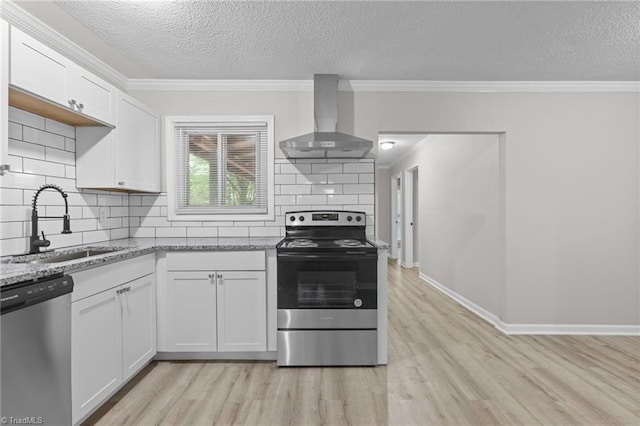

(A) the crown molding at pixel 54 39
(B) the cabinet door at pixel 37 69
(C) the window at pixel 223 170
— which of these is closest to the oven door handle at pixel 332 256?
(C) the window at pixel 223 170

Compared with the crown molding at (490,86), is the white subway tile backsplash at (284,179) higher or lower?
lower

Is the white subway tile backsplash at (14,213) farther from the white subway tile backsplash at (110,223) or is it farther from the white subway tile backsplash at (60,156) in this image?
the white subway tile backsplash at (110,223)

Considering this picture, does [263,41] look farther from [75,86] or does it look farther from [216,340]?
[216,340]

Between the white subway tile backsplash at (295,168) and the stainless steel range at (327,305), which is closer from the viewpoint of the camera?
the stainless steel range at (327,305)

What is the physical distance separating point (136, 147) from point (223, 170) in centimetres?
75

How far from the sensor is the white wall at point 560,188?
3.27 metres

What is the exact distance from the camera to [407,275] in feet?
20.6

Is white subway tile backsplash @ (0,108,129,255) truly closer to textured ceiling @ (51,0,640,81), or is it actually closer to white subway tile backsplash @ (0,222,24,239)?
white subway tile backsplash @ (0,222,24,239)

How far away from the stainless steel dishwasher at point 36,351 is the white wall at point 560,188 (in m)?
2.67

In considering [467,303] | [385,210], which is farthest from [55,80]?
[385,210]

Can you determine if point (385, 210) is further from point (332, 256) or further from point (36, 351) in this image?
point (36, 351)

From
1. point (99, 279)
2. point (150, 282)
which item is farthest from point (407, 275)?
point (99, 279)

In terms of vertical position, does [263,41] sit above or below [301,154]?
above

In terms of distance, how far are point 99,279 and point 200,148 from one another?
5.41 ft
